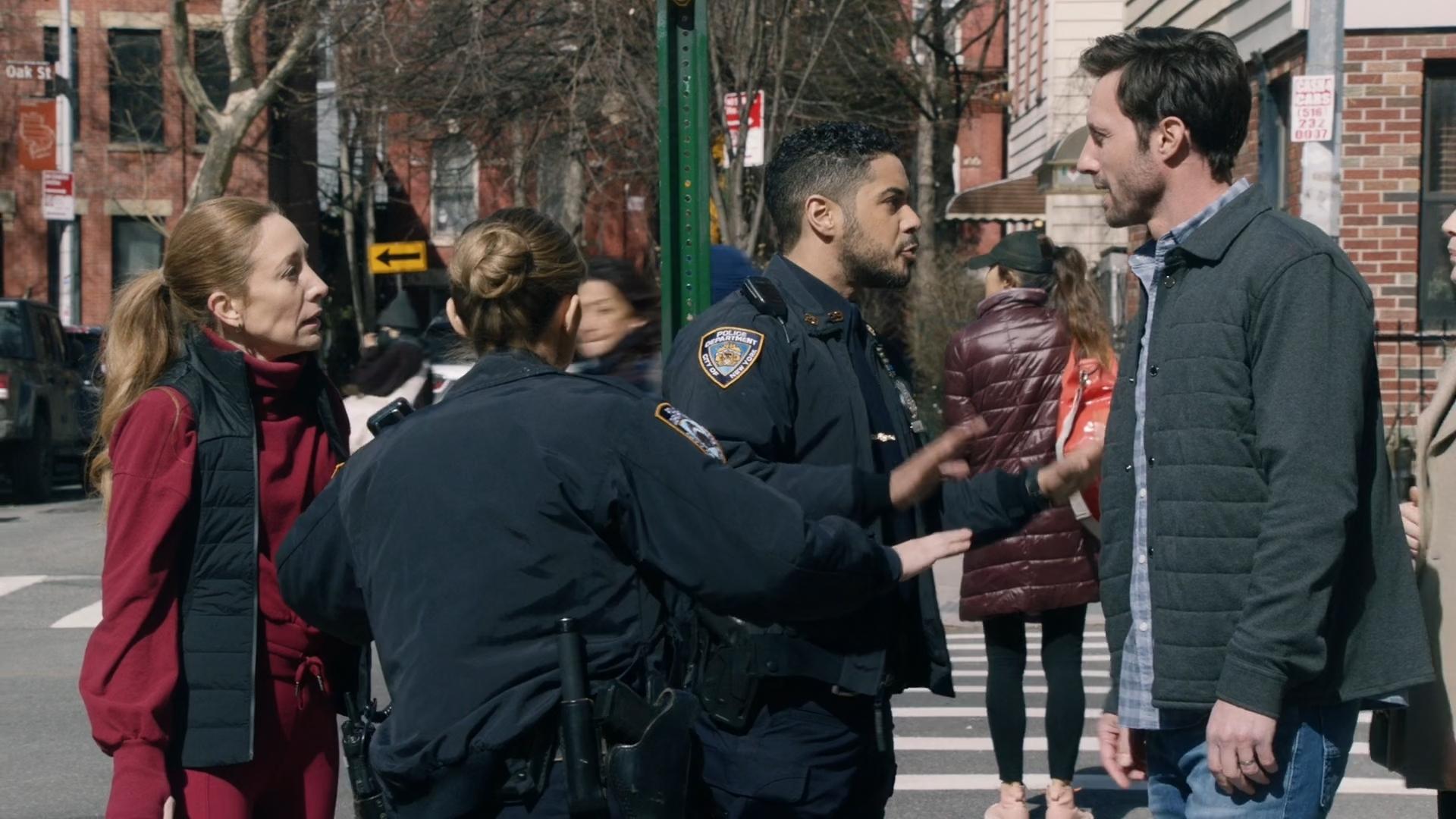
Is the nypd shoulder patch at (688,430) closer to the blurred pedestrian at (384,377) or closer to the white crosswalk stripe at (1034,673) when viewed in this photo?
the blurred pedestrian at (384,377)

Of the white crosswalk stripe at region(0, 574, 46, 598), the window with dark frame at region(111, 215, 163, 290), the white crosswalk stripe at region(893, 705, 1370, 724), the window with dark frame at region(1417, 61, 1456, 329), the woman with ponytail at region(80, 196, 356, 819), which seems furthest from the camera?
the window with dark frame at region(111, 215, 163, 290)

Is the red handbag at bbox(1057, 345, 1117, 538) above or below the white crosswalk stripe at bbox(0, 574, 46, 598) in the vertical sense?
above

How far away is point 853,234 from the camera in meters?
4.04

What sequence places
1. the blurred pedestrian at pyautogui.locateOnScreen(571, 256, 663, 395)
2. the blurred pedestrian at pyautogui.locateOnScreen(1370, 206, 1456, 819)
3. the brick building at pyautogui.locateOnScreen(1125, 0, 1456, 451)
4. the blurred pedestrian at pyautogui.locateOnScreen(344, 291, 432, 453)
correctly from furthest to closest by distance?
the brick building at pyautogui.locateOnScreen(1125, 0, 1456, 451)
the blurred pedestrian at pyautogui.locateOnScreen(344, 291, 432, 453)
the blurred pedestrian at pyautogui.locateOnScreen(571, 256, 663, 395)
the blurred pedestrian at pyautogui.locateOnScreen(1370, 206, 1456, 819)

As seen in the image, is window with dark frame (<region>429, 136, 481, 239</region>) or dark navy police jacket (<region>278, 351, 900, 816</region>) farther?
window with dark frame (<region>429, 136, 481, 239</region>)

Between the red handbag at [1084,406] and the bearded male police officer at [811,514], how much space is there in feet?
7.13

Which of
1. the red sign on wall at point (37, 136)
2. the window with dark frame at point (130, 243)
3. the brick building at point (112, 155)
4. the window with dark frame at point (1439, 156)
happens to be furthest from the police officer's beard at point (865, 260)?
the window with dark frame at point (130, 243)

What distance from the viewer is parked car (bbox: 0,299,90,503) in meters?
19.0

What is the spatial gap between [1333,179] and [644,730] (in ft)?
29.8

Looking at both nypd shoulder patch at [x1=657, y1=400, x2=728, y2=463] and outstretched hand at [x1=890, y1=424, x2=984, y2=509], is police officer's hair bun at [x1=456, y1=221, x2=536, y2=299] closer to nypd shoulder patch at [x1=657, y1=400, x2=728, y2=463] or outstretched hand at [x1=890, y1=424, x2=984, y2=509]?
nypd shoulder patch at [x1=657, y1=400, x2=728, y2=463]

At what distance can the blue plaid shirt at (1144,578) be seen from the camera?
10.8ft

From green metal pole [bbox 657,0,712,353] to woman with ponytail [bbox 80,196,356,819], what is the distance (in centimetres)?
351

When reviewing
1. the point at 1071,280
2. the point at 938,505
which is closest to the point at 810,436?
the point at 938,505

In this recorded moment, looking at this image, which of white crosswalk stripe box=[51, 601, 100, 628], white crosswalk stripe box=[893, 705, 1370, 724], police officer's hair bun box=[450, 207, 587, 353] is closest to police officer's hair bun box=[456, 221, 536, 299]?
police officer's hair bun box=[450, 207, 587, 353]
